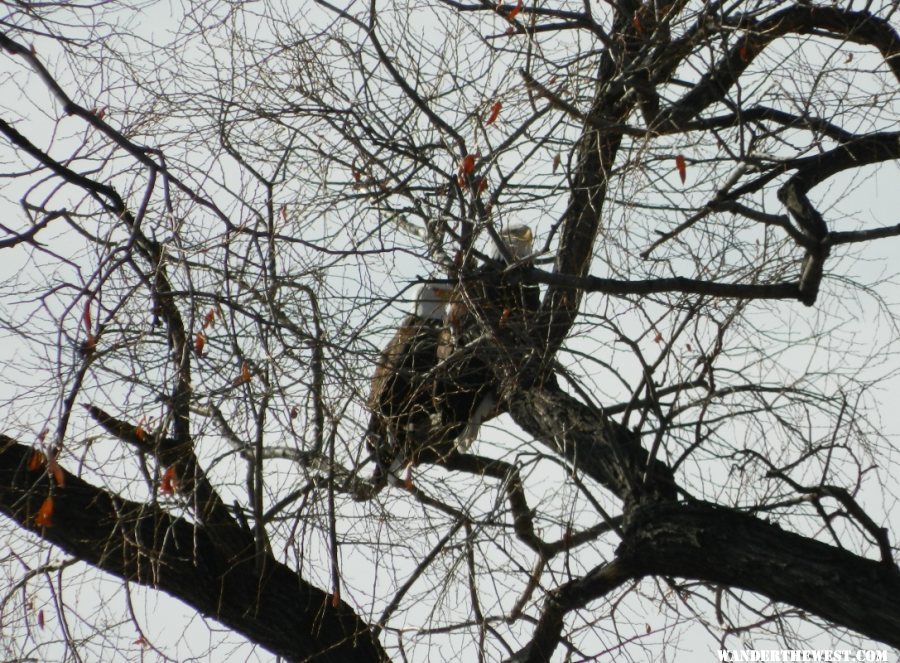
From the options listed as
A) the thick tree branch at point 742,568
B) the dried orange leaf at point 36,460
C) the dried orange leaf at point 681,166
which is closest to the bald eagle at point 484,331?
the dried orange leaf at point 681,166

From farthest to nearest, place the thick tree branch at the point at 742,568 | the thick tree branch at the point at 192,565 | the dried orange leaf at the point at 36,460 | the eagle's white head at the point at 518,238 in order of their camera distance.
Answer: the eagle's white head at the point at 518,238, the thick tree branch at the point at 192,565, the dried orange leaf at the point at 36,460, the thick tree branch at the point at 742,568

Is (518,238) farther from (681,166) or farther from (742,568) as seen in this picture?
(742,568)

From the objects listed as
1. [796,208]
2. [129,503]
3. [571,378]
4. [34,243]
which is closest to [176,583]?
[129,503]

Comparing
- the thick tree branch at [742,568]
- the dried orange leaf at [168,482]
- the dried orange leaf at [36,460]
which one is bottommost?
the dried orange leaf at [36,460]

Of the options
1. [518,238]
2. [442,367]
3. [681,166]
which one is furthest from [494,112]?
[442,367]

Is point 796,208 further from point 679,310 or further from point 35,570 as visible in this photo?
point 35,570

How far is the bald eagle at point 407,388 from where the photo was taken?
3498mm

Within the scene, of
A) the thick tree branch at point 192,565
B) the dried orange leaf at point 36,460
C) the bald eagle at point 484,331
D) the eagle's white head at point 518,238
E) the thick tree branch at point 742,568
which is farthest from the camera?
the eagle's white head at point 518,238

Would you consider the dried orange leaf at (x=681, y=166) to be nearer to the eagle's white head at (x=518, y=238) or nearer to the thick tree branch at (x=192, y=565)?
the eagle's white head at (x=518, y=238)

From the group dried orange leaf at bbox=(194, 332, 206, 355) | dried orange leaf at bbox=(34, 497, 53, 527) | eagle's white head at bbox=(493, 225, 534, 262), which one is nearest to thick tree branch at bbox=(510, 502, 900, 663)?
eagle's white head at bbox=(493, 225, 534, 262)

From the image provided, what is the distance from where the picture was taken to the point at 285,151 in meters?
3.64

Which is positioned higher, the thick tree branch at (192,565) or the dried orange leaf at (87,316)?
the dried orange leaf at (87,316)

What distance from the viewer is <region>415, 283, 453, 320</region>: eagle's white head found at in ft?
11.3

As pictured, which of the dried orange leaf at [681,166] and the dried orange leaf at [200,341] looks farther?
the dried orange leaf at [681,166]
